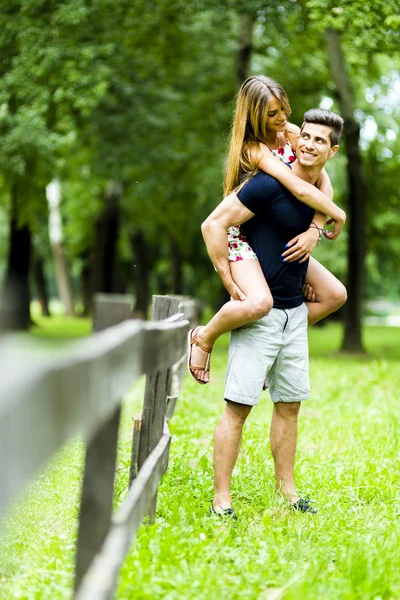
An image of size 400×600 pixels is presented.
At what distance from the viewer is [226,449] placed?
4.11m

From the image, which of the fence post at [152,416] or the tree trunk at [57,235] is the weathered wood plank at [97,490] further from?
the tree trunk at [57,235]

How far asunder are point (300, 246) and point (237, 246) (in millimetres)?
315

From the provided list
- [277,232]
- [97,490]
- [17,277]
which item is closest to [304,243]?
[277,232]

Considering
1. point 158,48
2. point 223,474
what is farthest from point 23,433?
point 158,48

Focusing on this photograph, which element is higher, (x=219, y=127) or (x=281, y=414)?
(x=219, y=127)

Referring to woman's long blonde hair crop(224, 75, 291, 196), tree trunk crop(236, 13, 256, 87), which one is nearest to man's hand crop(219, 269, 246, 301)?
woman's long blonde hair crop(224, 75, 291, 196)

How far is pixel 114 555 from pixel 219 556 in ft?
3.52

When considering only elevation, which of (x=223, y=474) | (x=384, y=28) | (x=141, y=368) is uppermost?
(x=384, y=28)

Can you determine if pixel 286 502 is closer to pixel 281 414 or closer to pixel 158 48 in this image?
pixel 281 414

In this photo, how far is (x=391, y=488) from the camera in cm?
474

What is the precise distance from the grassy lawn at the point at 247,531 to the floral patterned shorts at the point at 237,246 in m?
1.23

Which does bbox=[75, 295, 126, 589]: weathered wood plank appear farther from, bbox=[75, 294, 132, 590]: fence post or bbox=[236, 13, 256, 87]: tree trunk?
bbox=[236, 13, 256, 87]: tree trunk

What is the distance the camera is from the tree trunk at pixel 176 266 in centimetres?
2908

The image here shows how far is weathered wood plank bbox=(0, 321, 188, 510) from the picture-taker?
1528mm
